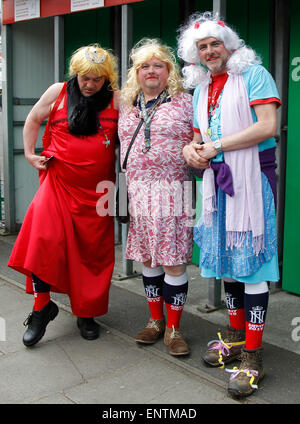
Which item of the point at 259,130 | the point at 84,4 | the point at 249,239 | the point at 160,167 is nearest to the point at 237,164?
the point at 259,130

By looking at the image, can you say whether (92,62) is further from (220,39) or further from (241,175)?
(241,175)

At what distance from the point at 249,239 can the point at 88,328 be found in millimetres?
1386

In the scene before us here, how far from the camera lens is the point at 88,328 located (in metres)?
3.66

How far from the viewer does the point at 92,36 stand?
235 inches

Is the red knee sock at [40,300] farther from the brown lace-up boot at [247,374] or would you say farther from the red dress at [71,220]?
the brown lace-up boot at [247,374]

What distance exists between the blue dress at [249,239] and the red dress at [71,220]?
73 cm

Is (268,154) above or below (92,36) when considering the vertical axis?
below

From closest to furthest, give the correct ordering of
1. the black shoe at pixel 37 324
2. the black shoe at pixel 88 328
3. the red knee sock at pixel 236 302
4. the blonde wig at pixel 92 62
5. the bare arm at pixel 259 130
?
the bare arm at pixel 259 130, the red knee sock at pixel 236 302, the blonde wig at pixel 92 62, the black shoe at pixel 37 324, the black shoe at pixel 88 328

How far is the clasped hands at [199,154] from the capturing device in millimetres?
2896

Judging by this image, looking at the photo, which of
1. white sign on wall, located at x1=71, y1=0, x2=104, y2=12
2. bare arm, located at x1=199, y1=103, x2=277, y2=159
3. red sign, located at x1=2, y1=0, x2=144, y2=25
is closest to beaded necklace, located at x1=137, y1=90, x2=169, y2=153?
bare arm, located at x1=199, y1=103, x2=277, y2=159

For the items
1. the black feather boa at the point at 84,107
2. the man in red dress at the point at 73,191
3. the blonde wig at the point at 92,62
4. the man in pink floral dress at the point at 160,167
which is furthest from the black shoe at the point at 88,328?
the blonde wig at the point at 92,62

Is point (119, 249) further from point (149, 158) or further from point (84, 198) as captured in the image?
point (149, 158)
